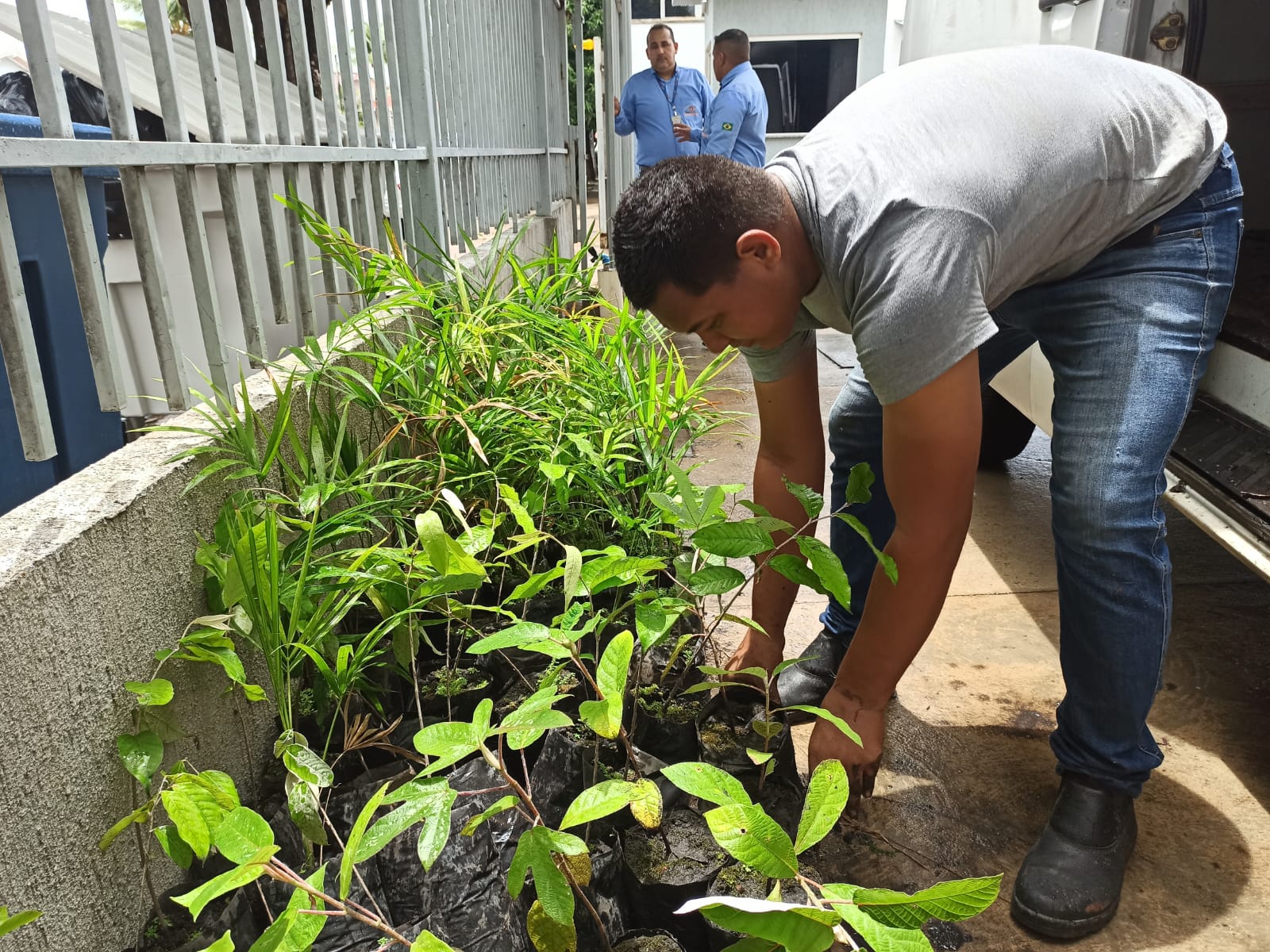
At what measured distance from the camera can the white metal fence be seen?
4.21 feet

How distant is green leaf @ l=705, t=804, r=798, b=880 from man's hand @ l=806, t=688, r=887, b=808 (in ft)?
1.64

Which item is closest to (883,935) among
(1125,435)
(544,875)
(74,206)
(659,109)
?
(544,875)

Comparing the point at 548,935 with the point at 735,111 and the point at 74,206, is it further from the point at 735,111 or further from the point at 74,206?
the point at 735,111

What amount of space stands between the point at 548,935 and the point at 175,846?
19.1 inches

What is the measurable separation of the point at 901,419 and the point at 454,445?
106 centimetres

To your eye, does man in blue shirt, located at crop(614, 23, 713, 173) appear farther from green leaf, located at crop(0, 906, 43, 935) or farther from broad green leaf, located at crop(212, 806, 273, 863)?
green leaf, located at crop(0, 906, 43, 935)

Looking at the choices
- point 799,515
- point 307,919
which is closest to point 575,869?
point 307,919

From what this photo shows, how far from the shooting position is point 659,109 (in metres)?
6.44

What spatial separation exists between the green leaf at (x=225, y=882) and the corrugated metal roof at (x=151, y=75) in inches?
55.3

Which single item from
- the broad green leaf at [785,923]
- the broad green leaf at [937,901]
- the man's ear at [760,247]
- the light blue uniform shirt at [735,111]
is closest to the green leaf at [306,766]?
the broad green leaf at [785,923]

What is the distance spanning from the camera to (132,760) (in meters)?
1.16

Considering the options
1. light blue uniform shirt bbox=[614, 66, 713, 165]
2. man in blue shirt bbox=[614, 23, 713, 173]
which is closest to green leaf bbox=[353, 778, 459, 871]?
man in blue shirt bbox=[614, 23, 713, 173]

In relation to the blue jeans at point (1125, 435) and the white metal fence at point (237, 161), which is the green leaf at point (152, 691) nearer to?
the white metal fence at point (237, 161)

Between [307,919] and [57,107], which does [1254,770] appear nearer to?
[307,919]
